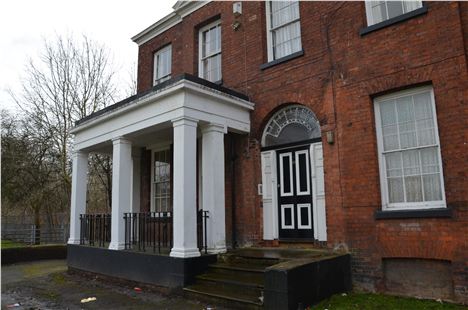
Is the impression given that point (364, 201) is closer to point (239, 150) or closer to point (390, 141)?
point (390, 141)

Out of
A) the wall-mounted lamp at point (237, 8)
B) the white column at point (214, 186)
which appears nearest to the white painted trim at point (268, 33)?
the wall-mounted lamp at point (237, 8)

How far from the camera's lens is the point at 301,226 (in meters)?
8.20

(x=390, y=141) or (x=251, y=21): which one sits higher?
(x=251, y=21)

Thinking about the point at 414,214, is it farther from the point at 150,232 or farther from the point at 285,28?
the point at 150,232

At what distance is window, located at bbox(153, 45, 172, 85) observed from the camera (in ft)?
41.2

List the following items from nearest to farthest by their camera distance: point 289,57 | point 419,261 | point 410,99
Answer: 1. point 419,261
2. point 410,99
3. point 289,57

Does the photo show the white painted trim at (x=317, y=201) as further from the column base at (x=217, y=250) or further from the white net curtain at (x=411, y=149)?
the column base at (x=217, y=250)

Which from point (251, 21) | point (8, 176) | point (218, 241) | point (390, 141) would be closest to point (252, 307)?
point (218, 241)

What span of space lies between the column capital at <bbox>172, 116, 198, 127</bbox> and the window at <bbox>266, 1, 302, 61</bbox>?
2758mm

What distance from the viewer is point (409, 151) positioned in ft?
22.2

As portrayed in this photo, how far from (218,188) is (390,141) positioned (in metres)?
3.56

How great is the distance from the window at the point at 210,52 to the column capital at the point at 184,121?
3039 mm

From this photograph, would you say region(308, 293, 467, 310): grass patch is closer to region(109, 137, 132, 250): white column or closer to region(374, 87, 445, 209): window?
region(374, 87, 445, 209): window

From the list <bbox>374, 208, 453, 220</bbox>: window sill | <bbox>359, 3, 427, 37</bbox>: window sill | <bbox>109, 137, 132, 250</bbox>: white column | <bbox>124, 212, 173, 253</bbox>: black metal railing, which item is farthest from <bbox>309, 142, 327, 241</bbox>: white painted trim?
<bbox>109, 137, 132, 250</bbox>: white column
